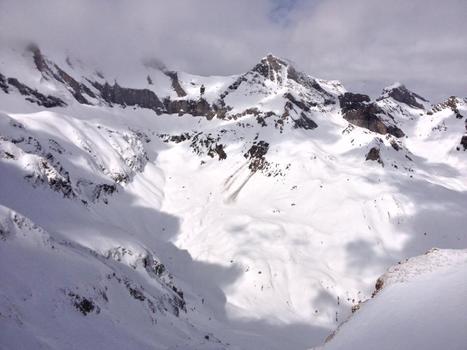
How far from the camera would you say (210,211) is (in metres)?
94.1

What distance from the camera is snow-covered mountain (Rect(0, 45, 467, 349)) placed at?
1082 inches

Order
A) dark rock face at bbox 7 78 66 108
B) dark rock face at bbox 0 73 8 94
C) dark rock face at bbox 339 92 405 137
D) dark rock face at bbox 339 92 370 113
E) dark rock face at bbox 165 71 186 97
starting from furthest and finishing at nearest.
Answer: dark rock face at bbox 165 71 186 97, dark rock face at bbox 339 92 370 113, dark rock face at bbox 339 92 405 137, dark rock face at bbox 7 78 66 108, dark rock face at bbox 0 73 8 94

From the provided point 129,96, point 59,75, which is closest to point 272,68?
point 129,96

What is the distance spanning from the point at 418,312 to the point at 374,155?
96126mm

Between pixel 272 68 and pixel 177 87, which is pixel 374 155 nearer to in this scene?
pixel 272 68

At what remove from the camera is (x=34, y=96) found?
136 metres

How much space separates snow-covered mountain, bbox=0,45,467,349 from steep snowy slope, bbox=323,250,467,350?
5.6 inches

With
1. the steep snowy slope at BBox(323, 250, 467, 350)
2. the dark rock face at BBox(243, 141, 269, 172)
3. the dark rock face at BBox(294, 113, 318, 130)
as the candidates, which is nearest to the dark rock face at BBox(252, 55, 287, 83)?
the dark rock face at BBox(294, 113, 318, 130)

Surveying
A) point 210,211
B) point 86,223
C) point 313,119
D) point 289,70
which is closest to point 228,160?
point 210,211

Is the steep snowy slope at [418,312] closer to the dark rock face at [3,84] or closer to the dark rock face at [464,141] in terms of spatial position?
the dark rock face at [3,84]

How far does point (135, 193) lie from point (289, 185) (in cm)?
3337

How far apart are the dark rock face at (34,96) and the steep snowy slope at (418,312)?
5364 inches

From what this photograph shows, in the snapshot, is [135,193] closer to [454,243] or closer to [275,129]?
[275,129]

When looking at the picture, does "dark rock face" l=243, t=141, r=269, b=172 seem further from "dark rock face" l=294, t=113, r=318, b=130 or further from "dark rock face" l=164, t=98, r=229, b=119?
"dark rock face" l=164, t=98, r=229, b=119
